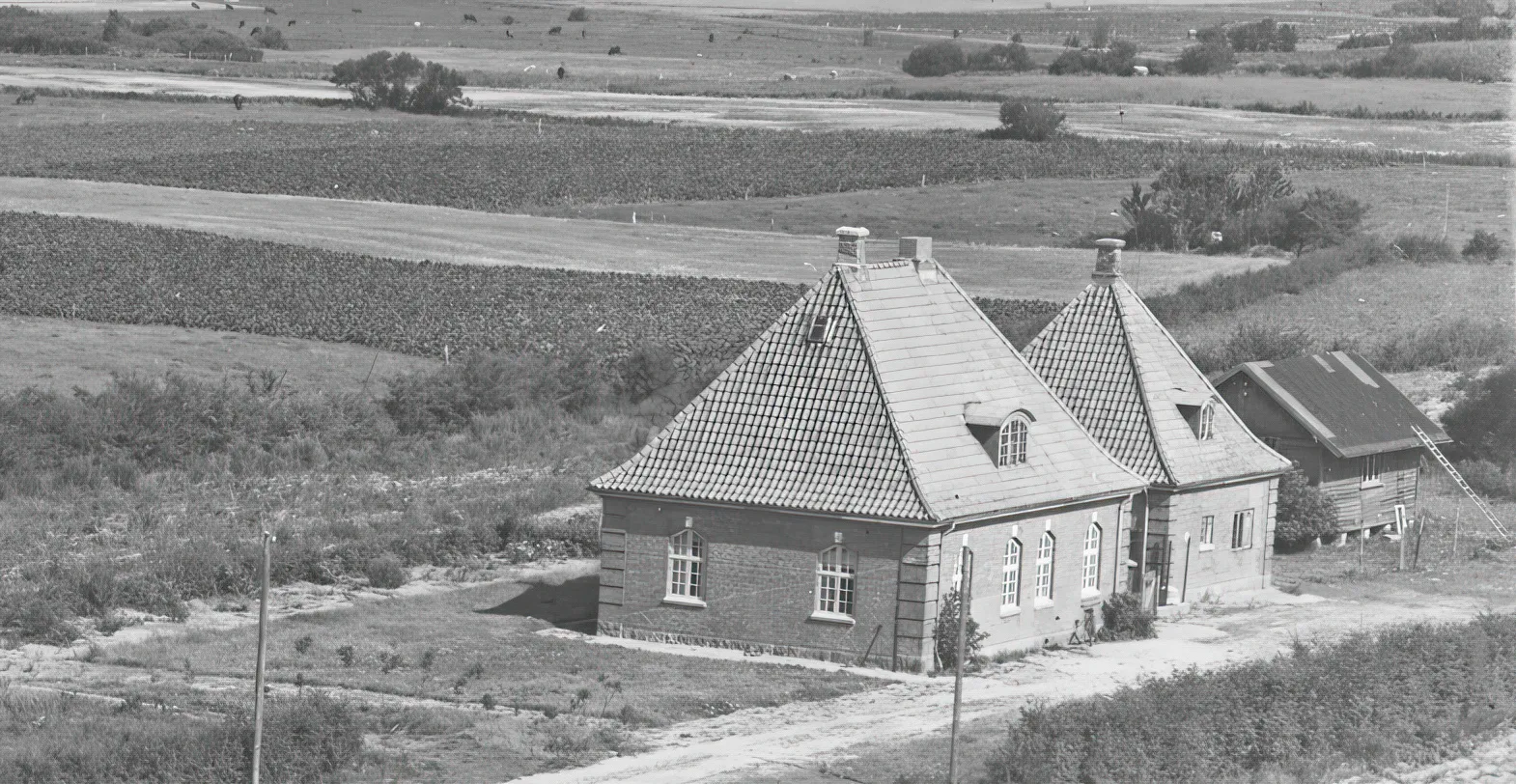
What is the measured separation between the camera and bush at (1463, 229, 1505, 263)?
10325 cm

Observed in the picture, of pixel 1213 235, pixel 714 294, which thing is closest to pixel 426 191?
pixel 714 294

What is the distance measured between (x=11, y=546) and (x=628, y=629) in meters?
14.7

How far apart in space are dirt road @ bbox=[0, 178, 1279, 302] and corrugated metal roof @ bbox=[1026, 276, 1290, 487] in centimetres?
4126

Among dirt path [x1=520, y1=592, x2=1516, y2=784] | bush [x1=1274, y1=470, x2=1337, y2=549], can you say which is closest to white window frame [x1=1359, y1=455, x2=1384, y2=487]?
bush [x1=1274, y1=470, x2=1337, y2=549]

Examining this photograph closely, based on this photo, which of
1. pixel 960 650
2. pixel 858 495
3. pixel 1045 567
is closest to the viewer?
pixel 960 650

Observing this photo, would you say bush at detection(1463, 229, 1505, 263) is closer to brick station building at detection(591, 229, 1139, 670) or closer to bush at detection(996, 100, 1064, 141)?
bush at detection(996, 100, 1064, 141)

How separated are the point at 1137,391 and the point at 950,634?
10.7 m

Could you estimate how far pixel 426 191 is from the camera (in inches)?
4759

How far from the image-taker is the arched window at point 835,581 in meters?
45.3

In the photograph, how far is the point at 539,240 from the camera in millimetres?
106250

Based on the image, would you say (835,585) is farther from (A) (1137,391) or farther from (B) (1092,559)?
(A) (1137,391)

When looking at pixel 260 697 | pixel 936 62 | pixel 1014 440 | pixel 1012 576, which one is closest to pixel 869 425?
pixel 1014 440

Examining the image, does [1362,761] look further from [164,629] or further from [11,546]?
[11,546]

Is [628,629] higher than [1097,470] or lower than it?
lower
